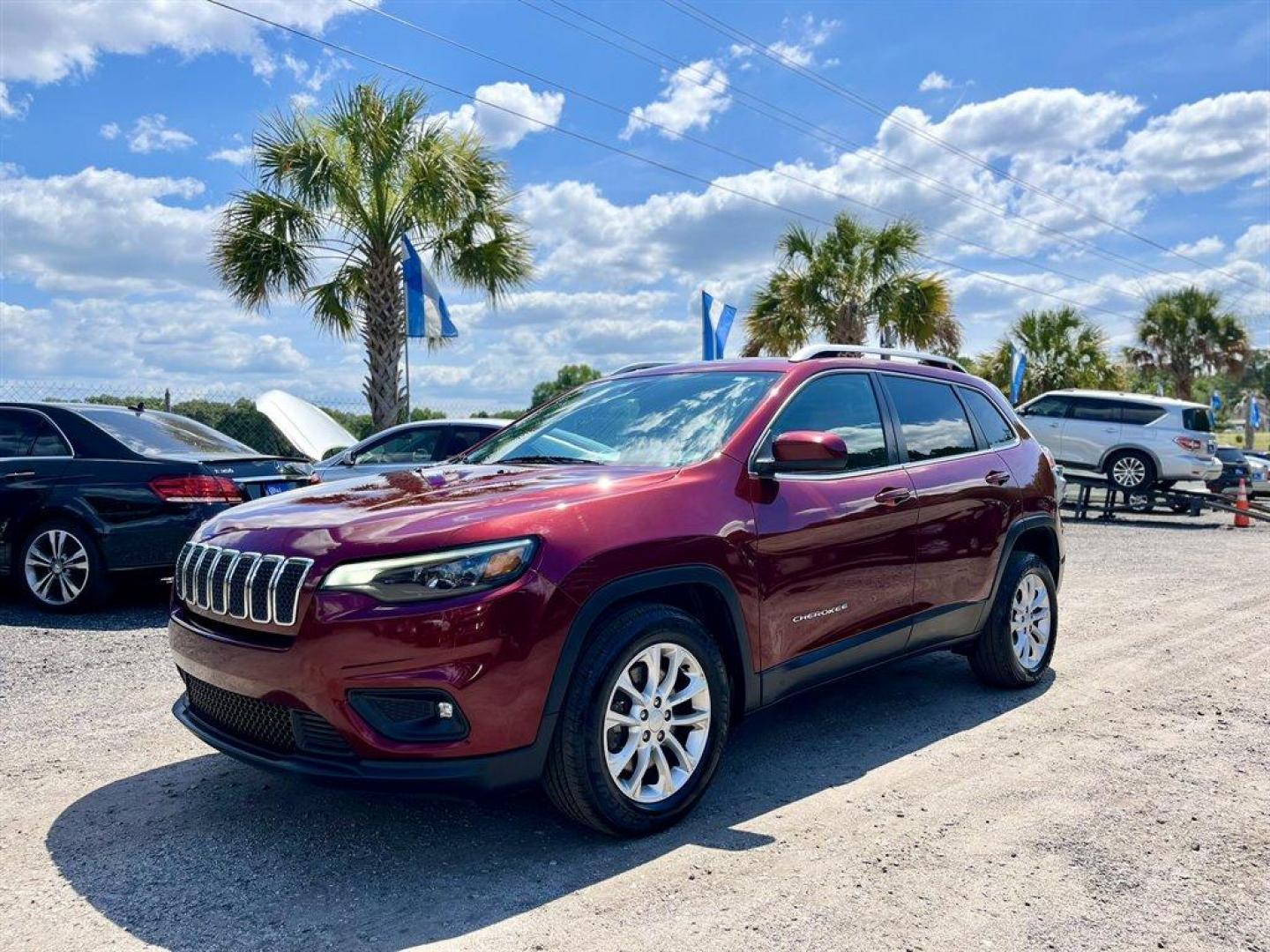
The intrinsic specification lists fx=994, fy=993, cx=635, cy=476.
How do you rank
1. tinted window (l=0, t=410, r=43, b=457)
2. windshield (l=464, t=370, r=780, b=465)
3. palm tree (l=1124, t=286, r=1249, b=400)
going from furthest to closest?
palm tree (l=1124, t=286, r=1249, b=400) → tinted window (l=0, t=410, r=43, b=457) → windshield (l=464, t=370, r=780, b=465)

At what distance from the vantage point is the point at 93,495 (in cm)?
689

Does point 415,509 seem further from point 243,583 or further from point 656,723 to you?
point 656,723

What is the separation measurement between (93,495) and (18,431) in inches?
38.3

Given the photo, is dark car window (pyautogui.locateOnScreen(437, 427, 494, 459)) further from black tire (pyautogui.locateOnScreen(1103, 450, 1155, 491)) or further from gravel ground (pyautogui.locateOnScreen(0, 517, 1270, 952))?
black tire (pyautogui.locateOnScreen(1103, 450, 1155, 491))

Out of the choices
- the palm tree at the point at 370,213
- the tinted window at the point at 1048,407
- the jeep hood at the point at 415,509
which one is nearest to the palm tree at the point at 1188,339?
the tinted window at the point at 1048,407

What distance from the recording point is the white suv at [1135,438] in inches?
672

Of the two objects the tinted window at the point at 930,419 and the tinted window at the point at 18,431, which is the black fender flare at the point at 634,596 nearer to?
the tinted window at the point at 930,419

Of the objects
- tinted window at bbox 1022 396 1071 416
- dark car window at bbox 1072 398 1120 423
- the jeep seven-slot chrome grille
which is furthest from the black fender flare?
tinted window at bbox 1022 396 1071 416

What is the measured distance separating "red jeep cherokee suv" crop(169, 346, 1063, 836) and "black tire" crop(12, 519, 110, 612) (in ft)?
12.5

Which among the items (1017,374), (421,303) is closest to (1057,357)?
(1017,374)

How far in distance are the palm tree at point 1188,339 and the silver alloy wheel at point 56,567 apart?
35667 millimetres

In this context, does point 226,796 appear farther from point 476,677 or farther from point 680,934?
point 680,934

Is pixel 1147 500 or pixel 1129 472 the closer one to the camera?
pixel 1147 500

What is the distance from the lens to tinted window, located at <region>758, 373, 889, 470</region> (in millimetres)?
4109
